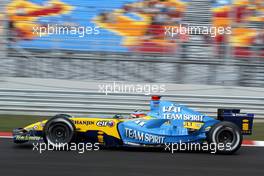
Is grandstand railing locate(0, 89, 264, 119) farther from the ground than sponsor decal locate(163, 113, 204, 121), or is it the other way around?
sponsor decal locate(163, 113, 204, 121)

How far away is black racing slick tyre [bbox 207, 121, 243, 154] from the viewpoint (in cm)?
714

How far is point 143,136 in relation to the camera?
718 centimetres

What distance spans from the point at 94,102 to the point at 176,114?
169 inches

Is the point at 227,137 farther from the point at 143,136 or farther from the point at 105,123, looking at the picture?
the point at 105,123

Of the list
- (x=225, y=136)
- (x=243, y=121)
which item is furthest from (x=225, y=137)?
(x=243, y=121)

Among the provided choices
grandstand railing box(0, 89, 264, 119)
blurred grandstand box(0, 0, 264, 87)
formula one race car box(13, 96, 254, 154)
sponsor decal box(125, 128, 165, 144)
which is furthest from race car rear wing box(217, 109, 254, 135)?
blurred grandstand box(0, 0, 264, 87)

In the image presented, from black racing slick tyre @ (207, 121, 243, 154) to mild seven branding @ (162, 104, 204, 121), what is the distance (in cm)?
30

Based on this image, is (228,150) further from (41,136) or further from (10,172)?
(10,172)

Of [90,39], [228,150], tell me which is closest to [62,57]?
[90,39]

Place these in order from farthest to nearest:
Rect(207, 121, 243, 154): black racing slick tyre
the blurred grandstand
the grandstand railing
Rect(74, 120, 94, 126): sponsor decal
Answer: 1. the blurred grandstand
2. the grandstand railing
3. Rect(74, 120, 94, 126): sponsor decal
4. Rect(207, 121, 243, 154): black racing slick tyre

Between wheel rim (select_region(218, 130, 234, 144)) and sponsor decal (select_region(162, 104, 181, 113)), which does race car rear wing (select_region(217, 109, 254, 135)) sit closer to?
wheel rim (select_region(218, 130, 234, 144))

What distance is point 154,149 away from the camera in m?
7.59

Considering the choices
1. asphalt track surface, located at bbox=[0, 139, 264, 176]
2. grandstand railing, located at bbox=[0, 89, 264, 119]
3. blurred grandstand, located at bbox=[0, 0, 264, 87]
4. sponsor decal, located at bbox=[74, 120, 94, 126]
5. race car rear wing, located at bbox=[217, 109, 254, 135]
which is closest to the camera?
asphalt track surface, located at bbox=[0, 139, 264, 176]

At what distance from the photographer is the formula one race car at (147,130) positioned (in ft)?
23.5
